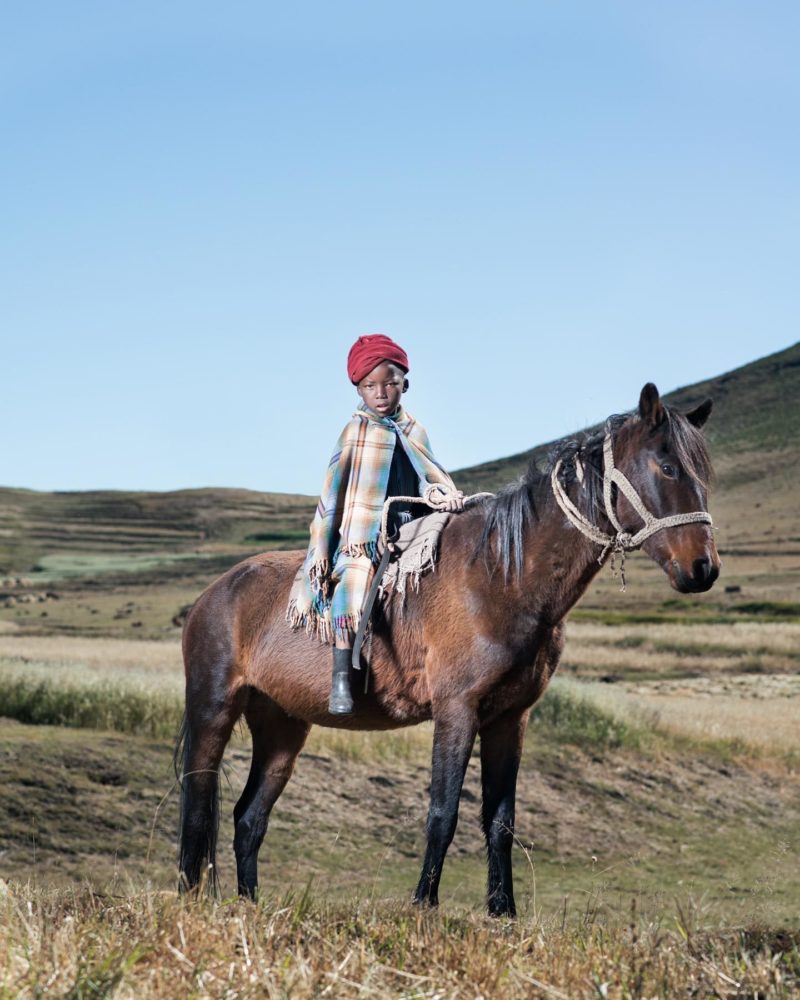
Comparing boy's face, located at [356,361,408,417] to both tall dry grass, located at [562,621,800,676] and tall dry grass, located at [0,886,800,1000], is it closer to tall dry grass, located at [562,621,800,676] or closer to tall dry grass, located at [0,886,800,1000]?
tall dry grass, located at [0,886,800,1000]

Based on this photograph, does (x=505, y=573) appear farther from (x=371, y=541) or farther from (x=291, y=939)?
(x=291, y=939)

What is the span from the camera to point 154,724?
52.6 feet

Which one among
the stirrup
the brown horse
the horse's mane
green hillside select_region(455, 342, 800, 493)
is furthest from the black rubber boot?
green hillside select_region(455, 342, 800, 493)

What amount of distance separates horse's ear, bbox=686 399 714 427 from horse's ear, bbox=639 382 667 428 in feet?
0.77

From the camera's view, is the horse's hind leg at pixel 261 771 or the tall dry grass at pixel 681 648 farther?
the tall dry grass at pixel 681 648

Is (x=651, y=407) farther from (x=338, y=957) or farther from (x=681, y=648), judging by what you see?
(x=681, y=648)

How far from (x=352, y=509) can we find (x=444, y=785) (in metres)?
1.62

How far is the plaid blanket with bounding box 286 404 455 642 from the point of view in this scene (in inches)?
251

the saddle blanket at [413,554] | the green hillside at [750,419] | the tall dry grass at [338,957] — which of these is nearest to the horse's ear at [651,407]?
the saddle blanket at [413,554]

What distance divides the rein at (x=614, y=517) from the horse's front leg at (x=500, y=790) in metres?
0.94

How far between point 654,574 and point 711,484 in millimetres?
75888

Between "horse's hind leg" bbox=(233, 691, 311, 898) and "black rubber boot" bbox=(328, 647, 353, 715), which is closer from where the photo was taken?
"black rubber boot" bbox=(328, 647, 353, 715)

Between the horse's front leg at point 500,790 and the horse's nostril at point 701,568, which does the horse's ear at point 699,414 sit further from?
the horse's front leg at point 500,790

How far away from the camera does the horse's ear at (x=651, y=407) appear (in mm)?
5480
